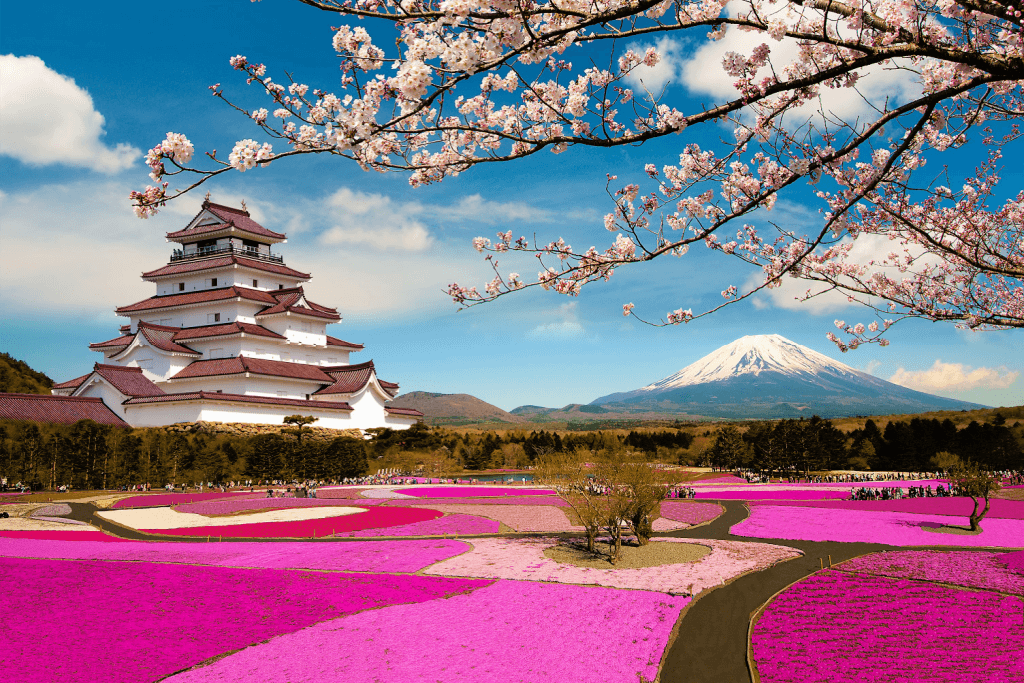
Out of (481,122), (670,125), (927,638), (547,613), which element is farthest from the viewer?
(547,613)

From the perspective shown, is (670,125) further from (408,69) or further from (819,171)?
(408,69)

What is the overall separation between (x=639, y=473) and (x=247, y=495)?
25.4 meters

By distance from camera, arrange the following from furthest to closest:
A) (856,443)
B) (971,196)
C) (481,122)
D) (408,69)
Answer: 1. (856,443)
2. (971,196)
3. (481,122)
4. (408,69)

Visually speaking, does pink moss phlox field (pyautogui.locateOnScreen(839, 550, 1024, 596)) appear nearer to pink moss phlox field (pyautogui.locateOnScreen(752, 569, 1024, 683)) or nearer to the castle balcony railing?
pink moss phlox field (pyautogui.locateOnScreen(752, 569, 1024, 683))

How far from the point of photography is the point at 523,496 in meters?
35.7

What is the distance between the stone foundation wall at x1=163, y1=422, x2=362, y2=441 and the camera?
4300 cm

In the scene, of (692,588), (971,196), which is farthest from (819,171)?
(692,588)

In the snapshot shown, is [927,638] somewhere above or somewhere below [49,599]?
below

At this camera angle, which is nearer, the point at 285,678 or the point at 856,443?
the point at 285,678

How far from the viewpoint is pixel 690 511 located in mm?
28812

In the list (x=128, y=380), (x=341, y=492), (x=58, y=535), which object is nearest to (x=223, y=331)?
(x=128, y=380)

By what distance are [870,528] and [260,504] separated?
87.0 ft

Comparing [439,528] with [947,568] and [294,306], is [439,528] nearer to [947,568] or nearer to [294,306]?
[947,568]

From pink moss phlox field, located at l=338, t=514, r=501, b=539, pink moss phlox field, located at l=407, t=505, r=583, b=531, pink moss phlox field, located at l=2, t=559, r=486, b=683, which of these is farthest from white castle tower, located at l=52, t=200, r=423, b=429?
pink moss phlox field, located at l=2, t=559, r=486, b=683
